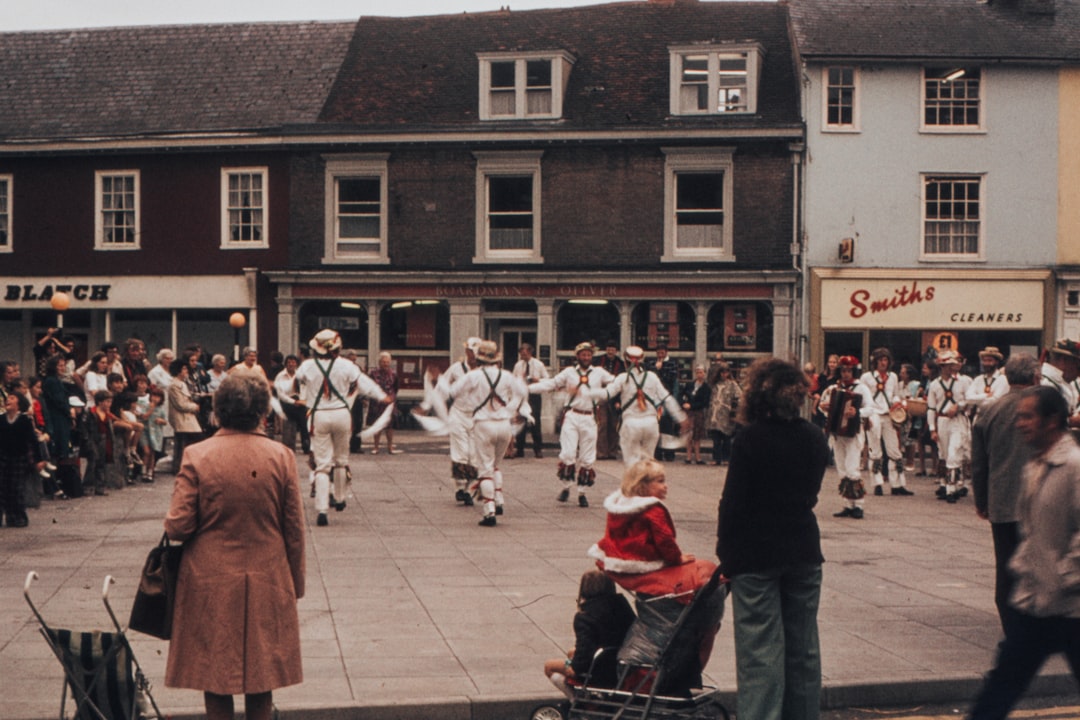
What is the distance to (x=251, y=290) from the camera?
32500mm

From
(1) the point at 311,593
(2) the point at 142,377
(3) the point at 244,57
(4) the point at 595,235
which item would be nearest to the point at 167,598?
(1) the point at 311,593

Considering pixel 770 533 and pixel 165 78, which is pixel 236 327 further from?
pixel 770 533

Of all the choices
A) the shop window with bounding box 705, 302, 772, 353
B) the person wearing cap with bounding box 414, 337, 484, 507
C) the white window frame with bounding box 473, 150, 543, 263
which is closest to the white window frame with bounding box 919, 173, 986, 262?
the shop window with bounding box 705, 302, 772, 353

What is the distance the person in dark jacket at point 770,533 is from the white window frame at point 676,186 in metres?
24.8

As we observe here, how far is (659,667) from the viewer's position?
608 cm

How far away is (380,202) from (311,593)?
74.9 ft

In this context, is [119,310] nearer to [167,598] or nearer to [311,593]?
[311,593]

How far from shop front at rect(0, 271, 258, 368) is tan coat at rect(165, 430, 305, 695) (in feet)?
89.8

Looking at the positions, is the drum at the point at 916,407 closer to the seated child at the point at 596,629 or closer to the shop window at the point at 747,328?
the shop window at the point at 747,328

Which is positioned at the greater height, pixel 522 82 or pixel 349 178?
pixel 522 82

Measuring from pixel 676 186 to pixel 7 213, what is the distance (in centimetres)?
1669

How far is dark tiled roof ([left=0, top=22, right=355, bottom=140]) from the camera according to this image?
108ft

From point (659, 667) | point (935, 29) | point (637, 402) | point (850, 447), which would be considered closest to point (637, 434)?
point (637, 402)

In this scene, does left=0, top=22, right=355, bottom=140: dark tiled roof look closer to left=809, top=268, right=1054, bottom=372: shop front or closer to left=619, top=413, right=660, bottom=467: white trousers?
left=809, top=268, right=1054, bottom=372: shop front
